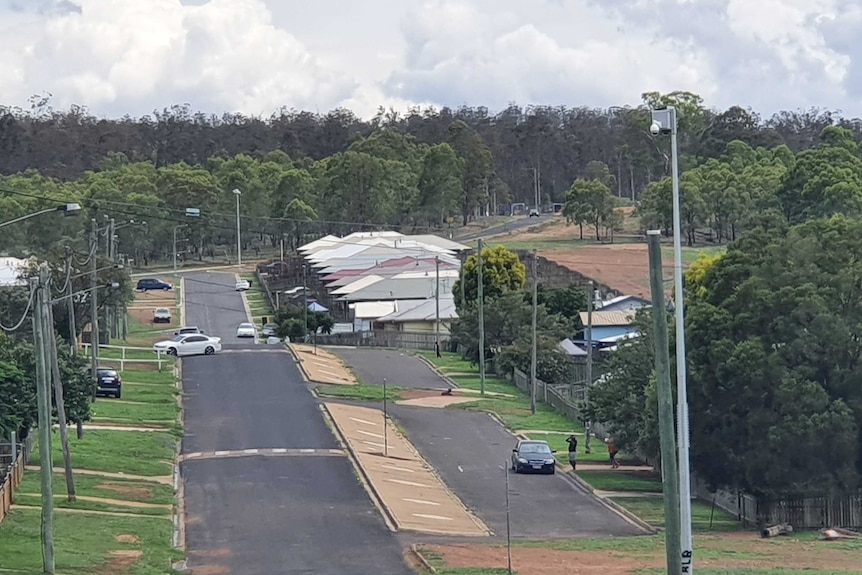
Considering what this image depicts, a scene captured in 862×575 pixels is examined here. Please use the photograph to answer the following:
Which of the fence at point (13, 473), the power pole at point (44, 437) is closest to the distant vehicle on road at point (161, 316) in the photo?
the fence at point (13, 473)

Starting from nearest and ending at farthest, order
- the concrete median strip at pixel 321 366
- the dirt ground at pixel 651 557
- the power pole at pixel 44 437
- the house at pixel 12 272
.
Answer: the power pole at pixel 44 437, the dirt ground at pixel 651 557, the concrete median strip at pixel 321 366, the house at pixel 12 272

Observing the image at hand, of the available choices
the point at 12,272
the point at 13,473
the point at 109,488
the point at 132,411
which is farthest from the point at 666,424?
the point at 12,272

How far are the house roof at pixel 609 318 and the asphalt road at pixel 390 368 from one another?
993 centimetres

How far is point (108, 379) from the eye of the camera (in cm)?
6219

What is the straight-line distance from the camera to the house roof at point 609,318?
3236 inches

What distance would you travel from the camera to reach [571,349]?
251 ft

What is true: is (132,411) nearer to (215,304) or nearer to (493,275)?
(493,275)

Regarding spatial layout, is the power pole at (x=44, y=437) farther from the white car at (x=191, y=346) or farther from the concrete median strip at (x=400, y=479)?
the white car at (x=191, y=346)

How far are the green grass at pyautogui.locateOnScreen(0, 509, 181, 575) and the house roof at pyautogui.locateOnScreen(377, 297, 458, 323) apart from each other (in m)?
58.8

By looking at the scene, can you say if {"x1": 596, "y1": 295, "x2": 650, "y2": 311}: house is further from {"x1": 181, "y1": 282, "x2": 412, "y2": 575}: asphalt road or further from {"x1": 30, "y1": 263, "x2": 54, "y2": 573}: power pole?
{"x1": 30, "y1": 263, "x2": 54, "y2": 573}: power pole

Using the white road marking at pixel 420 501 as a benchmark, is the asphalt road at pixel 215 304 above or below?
above

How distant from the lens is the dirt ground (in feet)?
98.0

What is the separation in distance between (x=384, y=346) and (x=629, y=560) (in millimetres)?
61878

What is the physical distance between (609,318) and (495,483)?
126 ft
